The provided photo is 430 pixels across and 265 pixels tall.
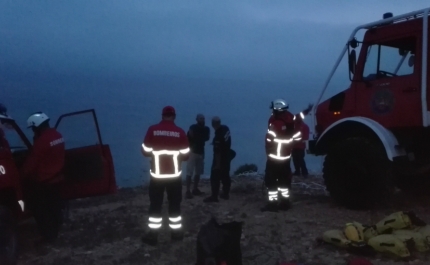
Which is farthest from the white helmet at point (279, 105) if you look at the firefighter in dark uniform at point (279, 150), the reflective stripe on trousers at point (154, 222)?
the reflective stripe on trousers at point (154, 222)

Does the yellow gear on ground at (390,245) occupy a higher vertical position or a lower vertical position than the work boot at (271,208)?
higher

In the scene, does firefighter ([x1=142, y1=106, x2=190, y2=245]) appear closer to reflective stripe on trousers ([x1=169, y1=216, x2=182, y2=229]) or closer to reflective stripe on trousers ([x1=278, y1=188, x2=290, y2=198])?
reflective stripe on trousers ([x1=169, y1=216, x2=182, y2=229])

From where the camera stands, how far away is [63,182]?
7.07 meters

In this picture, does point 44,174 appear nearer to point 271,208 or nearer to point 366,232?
point 271,208

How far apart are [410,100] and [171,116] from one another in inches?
127

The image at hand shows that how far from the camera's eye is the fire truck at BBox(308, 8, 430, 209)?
299 inches

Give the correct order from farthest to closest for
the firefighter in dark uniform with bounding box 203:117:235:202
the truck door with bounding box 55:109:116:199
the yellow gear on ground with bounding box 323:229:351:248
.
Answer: the firefighter in dark uniform with bounding box 203:117:235:202 < the truck door with bounding box 55:109:116:199 < the yellow gear on ground with bounding box 323:229:351:248

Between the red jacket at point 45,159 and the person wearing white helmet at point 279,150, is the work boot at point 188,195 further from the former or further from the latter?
the red jacket at point 45,159

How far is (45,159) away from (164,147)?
54.9 inches

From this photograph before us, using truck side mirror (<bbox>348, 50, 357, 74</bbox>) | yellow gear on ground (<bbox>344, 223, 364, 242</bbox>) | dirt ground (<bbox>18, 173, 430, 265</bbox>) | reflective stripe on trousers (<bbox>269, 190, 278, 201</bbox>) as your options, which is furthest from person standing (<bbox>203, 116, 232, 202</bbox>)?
yellow gear on ground (<bbox>344, 223, 364, 242</bbox>)

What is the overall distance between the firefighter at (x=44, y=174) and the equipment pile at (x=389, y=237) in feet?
10.6

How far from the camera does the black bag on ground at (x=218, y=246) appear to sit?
16.0ft

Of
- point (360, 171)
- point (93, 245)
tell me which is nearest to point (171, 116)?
point (93, 245)

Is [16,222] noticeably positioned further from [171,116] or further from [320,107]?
[320,107]
